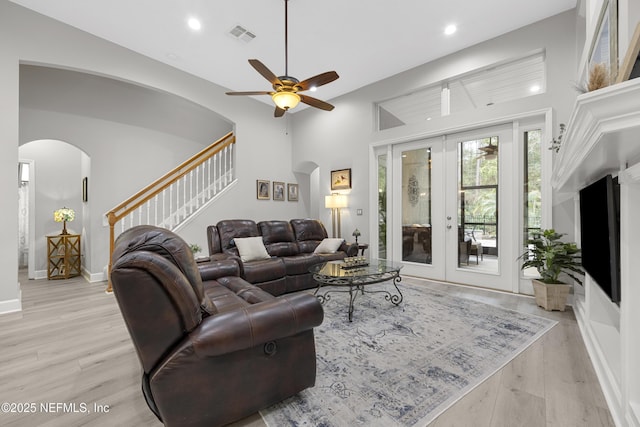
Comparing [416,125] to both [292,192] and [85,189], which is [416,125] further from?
[85,189]

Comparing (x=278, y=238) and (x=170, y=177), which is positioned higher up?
(x=170, y=177)

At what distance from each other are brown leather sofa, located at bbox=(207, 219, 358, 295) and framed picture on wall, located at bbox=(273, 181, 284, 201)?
1.42 m

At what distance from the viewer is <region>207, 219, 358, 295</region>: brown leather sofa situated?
3.61 metres

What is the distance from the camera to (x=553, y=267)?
3.08 metres

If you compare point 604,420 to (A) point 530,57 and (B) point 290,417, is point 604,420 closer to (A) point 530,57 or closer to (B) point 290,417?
(B) point 290,417

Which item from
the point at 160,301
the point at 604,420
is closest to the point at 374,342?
the point at 604,420

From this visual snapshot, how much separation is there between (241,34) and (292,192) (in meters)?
3.43

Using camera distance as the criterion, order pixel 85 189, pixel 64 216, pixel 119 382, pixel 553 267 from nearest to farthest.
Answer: pixel 119 382, pixel 553 267, pixel 64 216, pixel 85 189

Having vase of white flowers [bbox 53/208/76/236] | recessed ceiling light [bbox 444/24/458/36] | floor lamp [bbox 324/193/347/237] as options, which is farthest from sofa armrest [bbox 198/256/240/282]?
recessed ceiling light [bbox 444/24/458/36]

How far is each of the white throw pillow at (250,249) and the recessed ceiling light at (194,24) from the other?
2885 mm

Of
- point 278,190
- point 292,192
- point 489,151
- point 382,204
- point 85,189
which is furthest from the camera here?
point 292,192

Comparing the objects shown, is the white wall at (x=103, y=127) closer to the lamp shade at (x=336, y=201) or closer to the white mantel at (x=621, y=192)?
the lamp shade at (x=336, y=201)

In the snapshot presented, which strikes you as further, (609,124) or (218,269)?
(218,269)

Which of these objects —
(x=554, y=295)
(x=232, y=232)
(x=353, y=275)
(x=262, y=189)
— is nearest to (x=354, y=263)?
(x=353, y=275)
